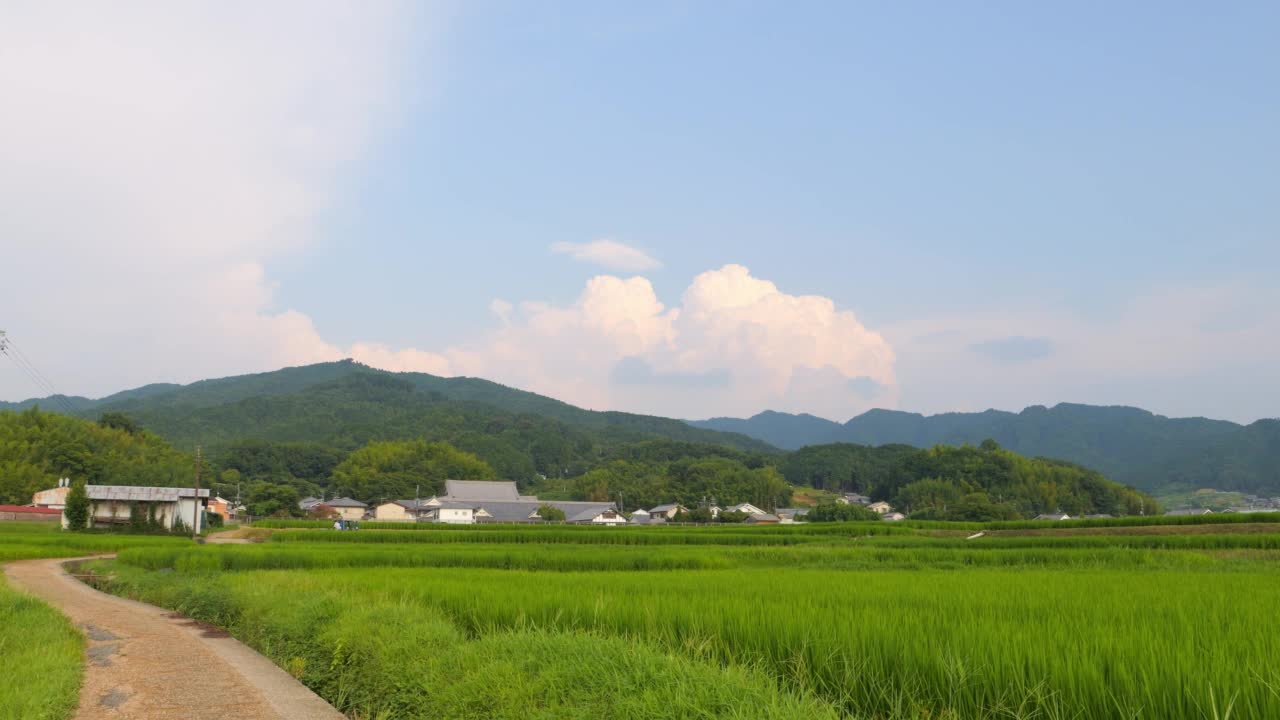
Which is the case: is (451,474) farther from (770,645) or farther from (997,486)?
(770,645)

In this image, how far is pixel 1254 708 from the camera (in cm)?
417

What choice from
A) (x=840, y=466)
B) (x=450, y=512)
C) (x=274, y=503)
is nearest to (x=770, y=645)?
(x=274, y=503)

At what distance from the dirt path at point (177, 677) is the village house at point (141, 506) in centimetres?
4335

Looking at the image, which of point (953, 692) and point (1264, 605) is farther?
point (1264, 605)

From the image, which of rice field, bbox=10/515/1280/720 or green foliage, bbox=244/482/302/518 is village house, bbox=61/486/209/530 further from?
rice field, bbox=10/515/1280/720

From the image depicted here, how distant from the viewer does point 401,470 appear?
425 feet

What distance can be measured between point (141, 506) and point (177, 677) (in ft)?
171

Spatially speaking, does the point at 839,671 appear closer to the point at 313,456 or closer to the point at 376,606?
the point at 376,606

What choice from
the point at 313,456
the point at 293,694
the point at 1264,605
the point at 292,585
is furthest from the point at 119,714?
the point at 313,456

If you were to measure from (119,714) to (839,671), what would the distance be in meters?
7.34

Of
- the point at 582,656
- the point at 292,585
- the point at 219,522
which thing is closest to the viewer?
the point at 582,656

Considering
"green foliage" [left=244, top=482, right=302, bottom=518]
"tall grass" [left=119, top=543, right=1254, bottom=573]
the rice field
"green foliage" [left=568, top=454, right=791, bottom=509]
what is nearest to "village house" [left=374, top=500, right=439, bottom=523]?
"green foliage" [left=244, top=482, right=302, bottom=518]

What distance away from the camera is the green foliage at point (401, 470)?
124 m

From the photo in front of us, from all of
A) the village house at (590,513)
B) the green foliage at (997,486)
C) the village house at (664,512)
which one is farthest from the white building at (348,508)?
the green foliage at (997,486)
